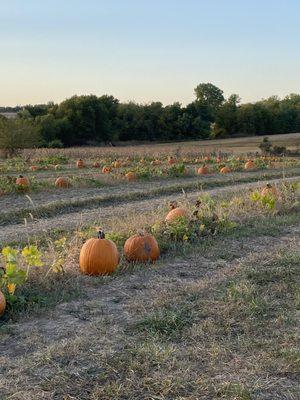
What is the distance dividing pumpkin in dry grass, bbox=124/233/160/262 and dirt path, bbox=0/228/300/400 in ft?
0.74

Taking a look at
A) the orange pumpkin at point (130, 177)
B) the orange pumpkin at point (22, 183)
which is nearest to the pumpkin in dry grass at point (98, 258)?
the orange pumpkin at point (22, 183)

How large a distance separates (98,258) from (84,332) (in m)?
1.72

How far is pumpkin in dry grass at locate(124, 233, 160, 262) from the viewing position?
6996 mm

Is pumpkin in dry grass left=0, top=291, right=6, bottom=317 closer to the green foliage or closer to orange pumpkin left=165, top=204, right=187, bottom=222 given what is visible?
the green foliage

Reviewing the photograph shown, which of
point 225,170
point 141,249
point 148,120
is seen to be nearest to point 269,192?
point 141,249

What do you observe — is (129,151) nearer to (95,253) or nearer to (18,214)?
(18,214)

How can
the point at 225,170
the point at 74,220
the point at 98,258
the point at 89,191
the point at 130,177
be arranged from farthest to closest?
1. the point at 225,170
2. the point at 130,177
3. the point at 89,191
4. the point at 74,220
5. the point at 98,258

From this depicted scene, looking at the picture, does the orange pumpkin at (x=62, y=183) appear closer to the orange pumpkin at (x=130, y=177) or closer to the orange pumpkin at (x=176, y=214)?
the orange pumpkin at (x=130, y=177)

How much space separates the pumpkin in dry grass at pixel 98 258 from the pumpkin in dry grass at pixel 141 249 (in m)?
0.46

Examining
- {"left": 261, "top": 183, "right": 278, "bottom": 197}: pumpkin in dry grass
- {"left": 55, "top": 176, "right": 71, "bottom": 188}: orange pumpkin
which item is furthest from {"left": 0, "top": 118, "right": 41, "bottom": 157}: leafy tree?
{"left": 261, "top": 183, "right": 278, "bottom": 197}: pumpkin in dry grass

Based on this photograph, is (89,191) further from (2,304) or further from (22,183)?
(2,304)

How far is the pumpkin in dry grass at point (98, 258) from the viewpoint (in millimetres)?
6391

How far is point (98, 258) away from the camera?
6371mm

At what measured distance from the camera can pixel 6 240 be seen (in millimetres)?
9125
